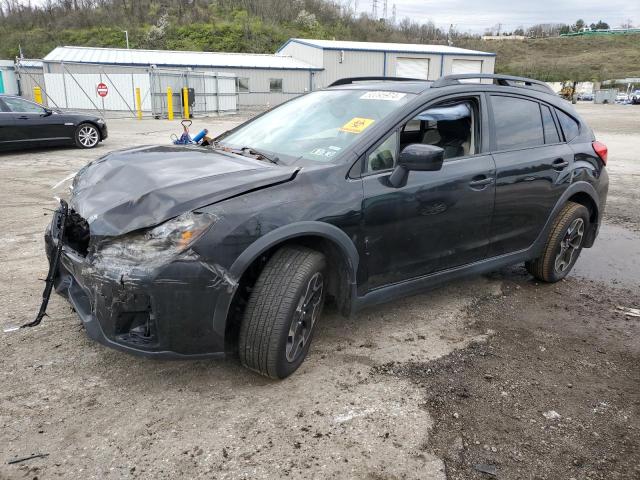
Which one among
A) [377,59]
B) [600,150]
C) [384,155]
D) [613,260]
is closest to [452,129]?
[384,155]

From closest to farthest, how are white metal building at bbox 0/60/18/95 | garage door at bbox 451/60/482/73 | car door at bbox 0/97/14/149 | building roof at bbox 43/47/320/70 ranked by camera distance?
1. car door at bbox 0/97/14/149
2. building roof at bbox 43/47/320/70
3. white metal building at bbox 0/60/18/95
4. garage door at bbox 451/60/482/73

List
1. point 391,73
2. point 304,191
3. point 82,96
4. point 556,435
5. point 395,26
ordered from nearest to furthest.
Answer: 1. point 556,435
2. point 304,191
3. point 82,96
4. point 391,73
5. point 395,26

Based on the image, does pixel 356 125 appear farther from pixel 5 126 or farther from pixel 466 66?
pixel 466 66

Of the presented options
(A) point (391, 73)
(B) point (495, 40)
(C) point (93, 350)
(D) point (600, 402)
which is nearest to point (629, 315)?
(D) point (600, 402)

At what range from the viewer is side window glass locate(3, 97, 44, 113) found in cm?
1169

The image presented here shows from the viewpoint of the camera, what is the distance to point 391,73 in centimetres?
4084

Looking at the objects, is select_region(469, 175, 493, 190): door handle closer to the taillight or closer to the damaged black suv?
the damaged black suv

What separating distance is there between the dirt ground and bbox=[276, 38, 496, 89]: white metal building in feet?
116

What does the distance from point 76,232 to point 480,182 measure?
2.67 metres

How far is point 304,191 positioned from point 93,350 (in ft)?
5.46

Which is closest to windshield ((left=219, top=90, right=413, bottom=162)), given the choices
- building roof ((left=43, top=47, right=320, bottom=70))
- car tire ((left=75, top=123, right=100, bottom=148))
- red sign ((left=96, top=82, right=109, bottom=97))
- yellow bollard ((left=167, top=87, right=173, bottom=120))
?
car tire ((left=75, top=123, right=100, bottom=148))

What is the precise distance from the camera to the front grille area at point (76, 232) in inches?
118

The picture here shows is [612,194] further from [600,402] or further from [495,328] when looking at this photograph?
[600,402]

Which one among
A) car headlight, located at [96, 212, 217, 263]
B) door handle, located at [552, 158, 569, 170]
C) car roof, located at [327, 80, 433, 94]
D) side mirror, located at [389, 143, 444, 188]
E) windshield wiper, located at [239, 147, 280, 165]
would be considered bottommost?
car headlight, located at [96, 212, 217, 263]
